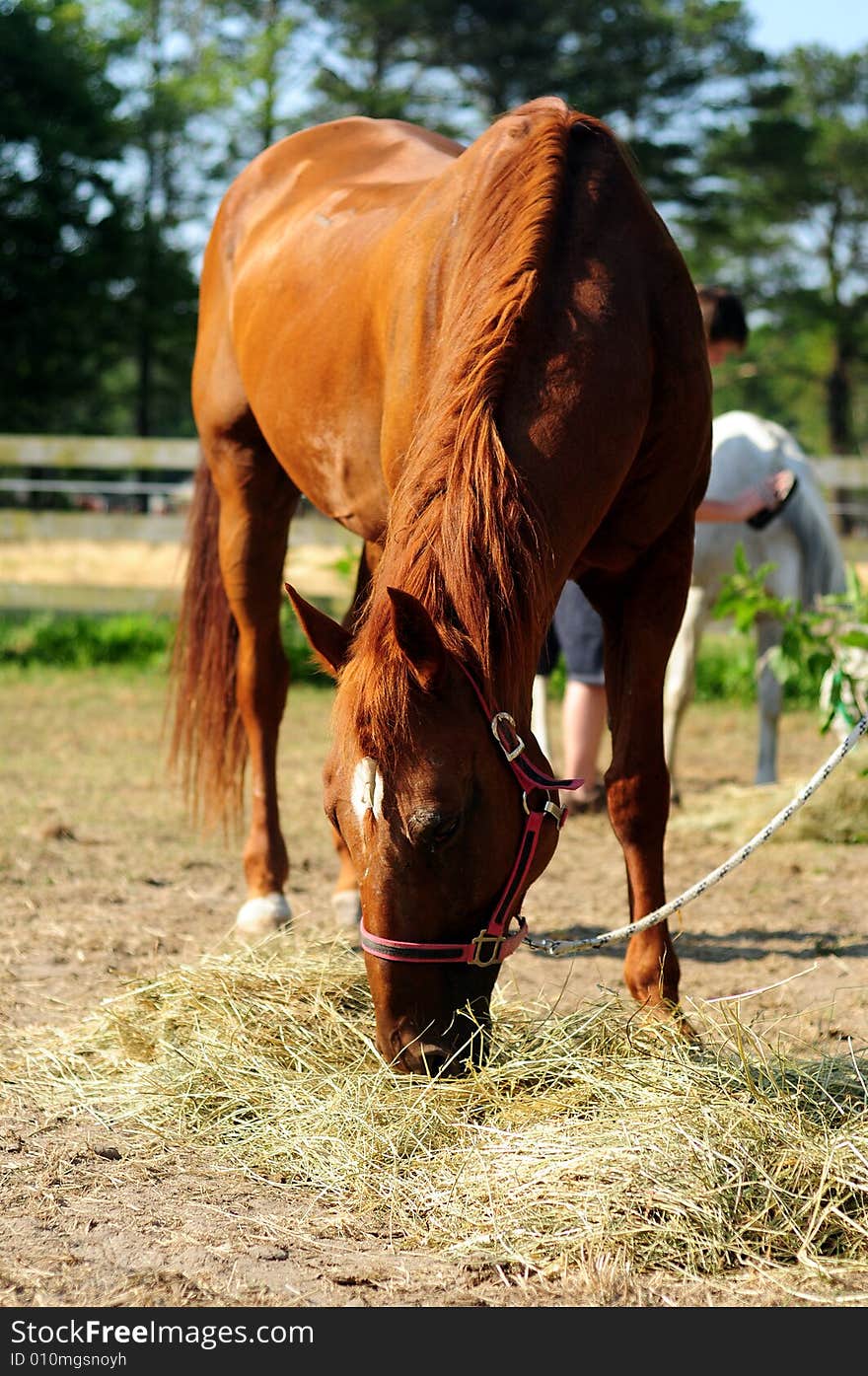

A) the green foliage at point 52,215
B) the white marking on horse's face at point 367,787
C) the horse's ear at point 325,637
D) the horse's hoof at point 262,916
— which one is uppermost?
the green foliage at point 52,215

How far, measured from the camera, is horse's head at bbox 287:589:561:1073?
2.08m

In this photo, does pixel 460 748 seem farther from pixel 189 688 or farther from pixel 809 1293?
pixel 189 688

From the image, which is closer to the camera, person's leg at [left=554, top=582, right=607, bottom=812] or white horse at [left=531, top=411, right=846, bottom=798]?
person's leg at [left=554, top=582, right=607, bottom=812]

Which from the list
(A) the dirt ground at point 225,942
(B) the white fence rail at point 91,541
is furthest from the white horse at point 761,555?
(B) the white fence rail at point 91,541

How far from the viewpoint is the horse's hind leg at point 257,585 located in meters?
4.11

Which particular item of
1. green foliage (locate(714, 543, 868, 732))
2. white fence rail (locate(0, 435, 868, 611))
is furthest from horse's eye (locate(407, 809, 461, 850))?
white fence rail (locate(0, 435, 868, 611))

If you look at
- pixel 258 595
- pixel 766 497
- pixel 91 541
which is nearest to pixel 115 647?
pixel 91 541

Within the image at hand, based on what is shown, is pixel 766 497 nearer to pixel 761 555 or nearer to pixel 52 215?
pixel 761 555

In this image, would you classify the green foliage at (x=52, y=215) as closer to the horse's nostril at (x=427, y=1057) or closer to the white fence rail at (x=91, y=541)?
the white fence rail at (x=91, y=541)

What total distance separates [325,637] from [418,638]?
0.29 meters

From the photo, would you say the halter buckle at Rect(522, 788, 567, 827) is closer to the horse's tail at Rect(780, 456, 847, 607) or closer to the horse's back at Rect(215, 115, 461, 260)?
the horse's back at Rect(215, 115, 461, 260)

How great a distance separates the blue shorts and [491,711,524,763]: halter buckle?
3126 millimetres

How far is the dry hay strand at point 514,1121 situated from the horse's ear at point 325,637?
730mm

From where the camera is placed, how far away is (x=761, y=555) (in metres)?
6.16
